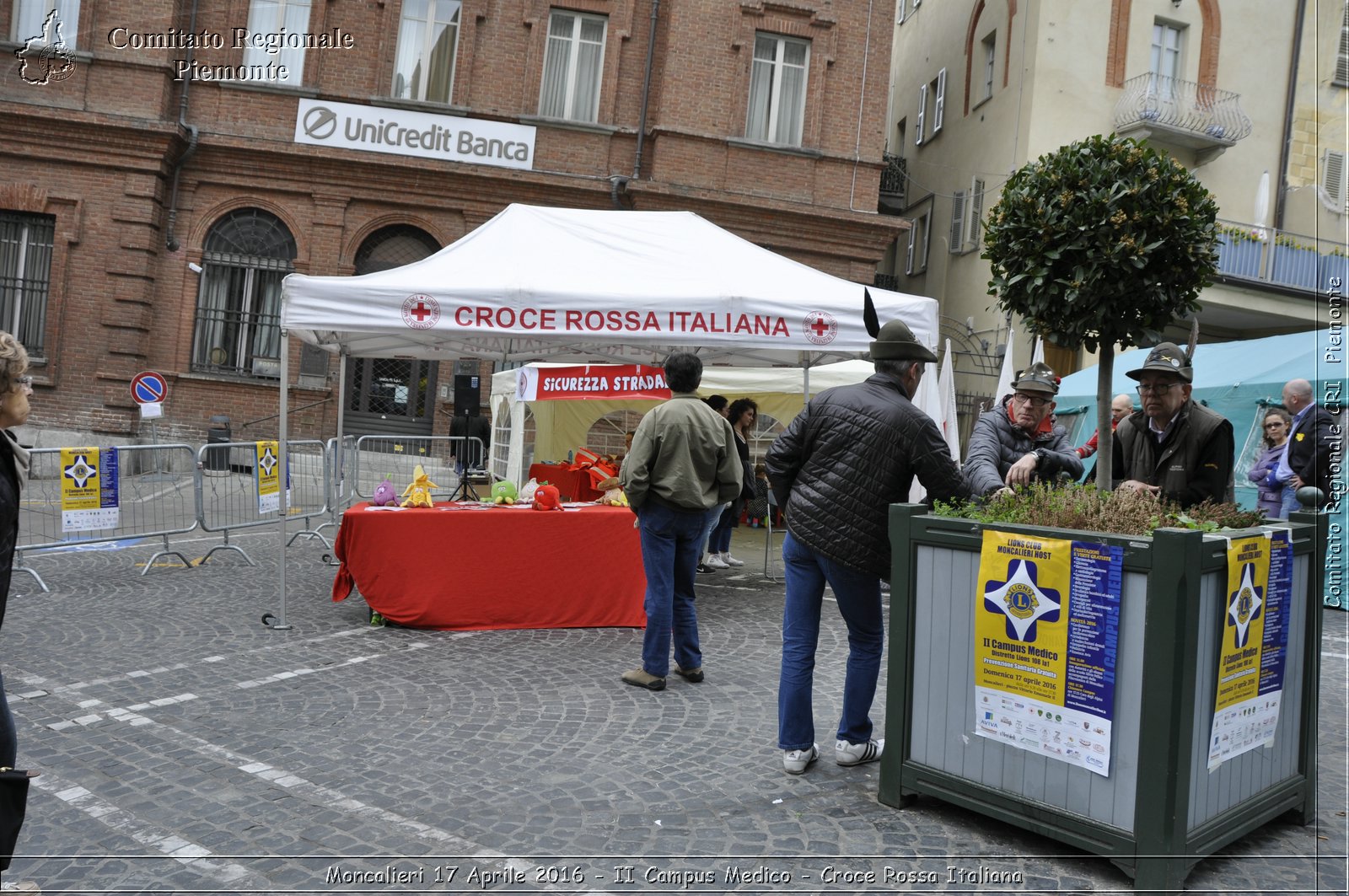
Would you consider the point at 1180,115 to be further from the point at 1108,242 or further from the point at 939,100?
the point at 1108,242

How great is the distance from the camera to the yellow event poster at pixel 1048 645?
11.1 feet

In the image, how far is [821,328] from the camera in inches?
309

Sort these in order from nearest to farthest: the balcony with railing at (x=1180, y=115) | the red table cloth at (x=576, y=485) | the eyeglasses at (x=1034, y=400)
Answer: the eyeglasses at (x=1034, y=400) < the red table cloth at (x=576, y=485) < the balcony with railing at (x=1180, y=115)

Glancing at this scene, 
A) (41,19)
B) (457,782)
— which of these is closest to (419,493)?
(457,782)

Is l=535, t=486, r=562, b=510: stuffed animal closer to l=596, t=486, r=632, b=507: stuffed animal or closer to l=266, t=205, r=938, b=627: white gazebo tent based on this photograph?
l=596, t=486, r=632, b=507: stuffed animal

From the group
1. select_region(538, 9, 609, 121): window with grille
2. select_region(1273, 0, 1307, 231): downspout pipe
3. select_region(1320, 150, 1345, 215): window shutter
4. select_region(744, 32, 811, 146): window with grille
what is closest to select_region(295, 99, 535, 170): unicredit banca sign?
select_region(538, 9, 609, 121): window with grille

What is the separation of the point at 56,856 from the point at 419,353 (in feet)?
23.0

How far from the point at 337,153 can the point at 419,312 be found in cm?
1208

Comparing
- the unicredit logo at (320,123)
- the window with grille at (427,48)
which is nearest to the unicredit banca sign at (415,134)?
the unicredit logo at (320,123)

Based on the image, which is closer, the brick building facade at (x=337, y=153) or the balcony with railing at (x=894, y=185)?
the brick building facade at (x=337, y=153)

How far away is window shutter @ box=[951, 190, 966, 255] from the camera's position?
74.5ft

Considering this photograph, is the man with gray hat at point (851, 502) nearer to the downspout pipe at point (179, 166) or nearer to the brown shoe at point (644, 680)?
the brown shoe at point (644, 680)

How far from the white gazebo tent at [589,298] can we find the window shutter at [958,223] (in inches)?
584

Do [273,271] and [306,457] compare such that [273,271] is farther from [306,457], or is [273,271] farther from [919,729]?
[919,729]
